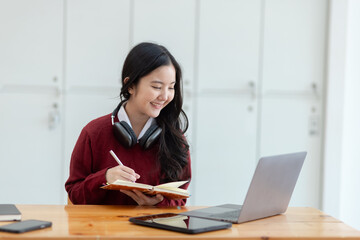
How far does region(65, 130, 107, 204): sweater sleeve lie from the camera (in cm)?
183

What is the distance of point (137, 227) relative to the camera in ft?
4.60

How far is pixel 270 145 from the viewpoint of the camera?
11.5 feet

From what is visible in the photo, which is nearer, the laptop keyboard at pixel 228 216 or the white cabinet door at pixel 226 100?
the laptop keyboard at pixel 228 216

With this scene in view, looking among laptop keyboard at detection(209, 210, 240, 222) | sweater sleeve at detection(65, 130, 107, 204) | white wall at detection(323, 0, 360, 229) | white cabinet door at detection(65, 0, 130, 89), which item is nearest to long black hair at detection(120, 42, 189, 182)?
sweater sleeve at detection(65, 130, 107, 204)

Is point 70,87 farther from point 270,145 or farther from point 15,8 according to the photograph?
point 270,145

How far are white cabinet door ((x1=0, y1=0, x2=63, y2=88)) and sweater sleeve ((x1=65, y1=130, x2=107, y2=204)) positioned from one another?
55.4 inches

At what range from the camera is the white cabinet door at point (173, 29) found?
3334mm

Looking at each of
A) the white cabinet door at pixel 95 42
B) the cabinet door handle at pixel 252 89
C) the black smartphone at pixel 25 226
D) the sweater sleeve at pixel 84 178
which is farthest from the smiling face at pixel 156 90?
the cabinet door handle at pixel 252 89

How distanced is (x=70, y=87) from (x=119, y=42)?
1.38 feet

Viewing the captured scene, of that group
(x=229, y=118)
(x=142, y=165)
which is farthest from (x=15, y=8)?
(x=142, y=165)

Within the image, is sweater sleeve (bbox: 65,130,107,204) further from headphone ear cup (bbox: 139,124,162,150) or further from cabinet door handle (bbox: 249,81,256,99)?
cabinet door handle (bbox: 249,81,256,99)

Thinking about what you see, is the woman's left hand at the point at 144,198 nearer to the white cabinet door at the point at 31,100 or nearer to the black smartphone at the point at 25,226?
the black smartphone at the point at 25,226

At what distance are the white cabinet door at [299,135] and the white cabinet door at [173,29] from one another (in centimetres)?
55

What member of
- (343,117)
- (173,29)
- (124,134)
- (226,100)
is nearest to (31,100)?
(173,29)
